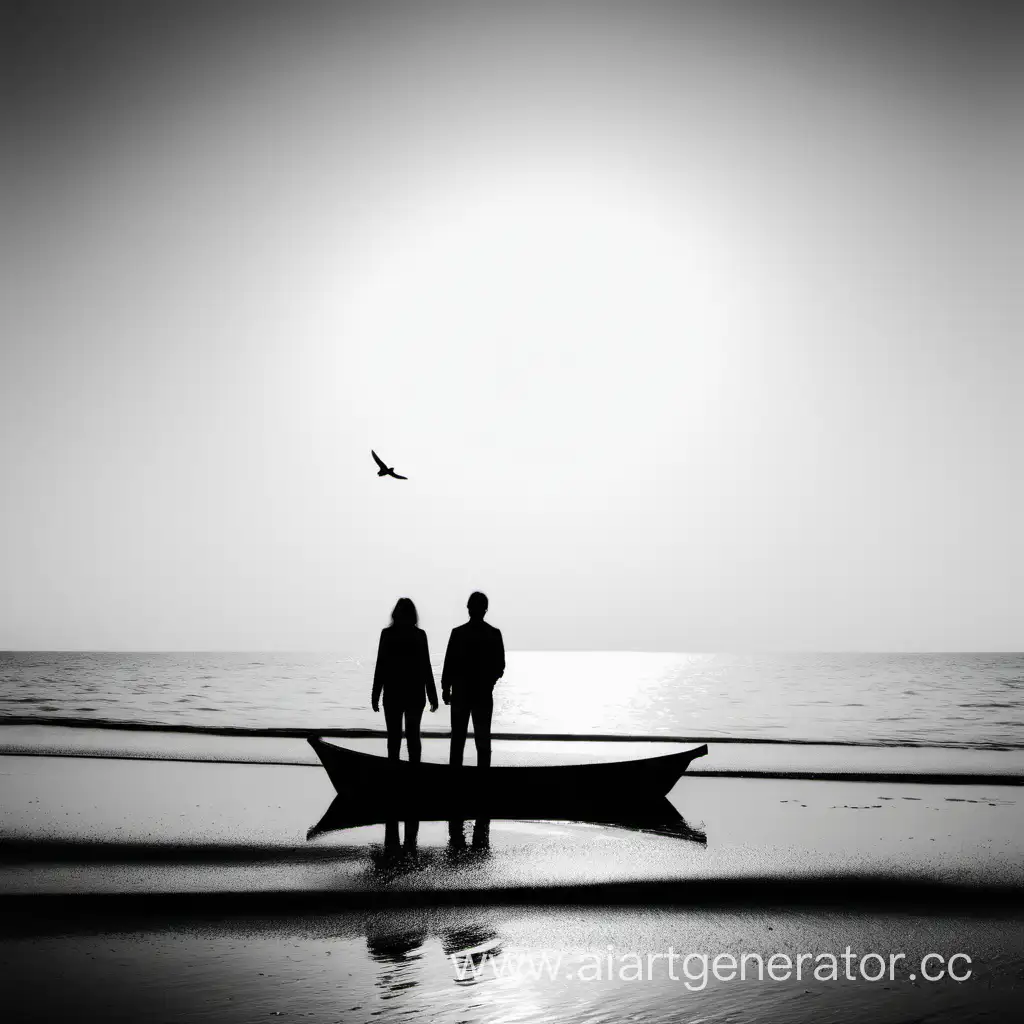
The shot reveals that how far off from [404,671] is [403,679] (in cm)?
9

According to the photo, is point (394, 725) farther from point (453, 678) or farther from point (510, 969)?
point (510, 969)

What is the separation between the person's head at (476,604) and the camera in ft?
31.0

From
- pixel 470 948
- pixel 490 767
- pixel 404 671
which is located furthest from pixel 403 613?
pixel 470 948

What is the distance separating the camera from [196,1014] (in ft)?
13.4

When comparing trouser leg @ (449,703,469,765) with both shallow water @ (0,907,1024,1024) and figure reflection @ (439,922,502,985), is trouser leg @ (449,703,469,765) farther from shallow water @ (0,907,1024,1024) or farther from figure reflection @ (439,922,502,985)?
figure reflection @ (439,922,502,985)

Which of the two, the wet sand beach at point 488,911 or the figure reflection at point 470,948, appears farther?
the figure reflection at point 470,948

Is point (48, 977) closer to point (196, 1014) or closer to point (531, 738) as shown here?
point (196, 1014)

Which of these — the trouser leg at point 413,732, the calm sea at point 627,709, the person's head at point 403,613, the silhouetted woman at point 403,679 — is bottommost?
the calm sea at point 627,709

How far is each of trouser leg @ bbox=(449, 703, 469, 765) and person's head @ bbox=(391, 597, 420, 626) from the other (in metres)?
1.08

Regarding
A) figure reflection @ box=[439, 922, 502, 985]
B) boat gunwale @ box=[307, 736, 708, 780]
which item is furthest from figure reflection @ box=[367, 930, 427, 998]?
boat gunwale @ box=[307, 736, 708, 780]

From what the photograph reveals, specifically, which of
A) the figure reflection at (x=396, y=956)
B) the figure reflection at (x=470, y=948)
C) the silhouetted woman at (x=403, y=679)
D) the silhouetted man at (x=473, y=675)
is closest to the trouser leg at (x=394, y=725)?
the silhouetted woman at (x=403, y=679)

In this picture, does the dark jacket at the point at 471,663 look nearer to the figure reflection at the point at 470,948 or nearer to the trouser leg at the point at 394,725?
the trouser leg at the point at 394,725

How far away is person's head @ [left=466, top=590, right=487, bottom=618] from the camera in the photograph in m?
9.46

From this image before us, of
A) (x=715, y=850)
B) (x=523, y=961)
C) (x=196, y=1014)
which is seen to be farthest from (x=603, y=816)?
(x=196, y=1014)
